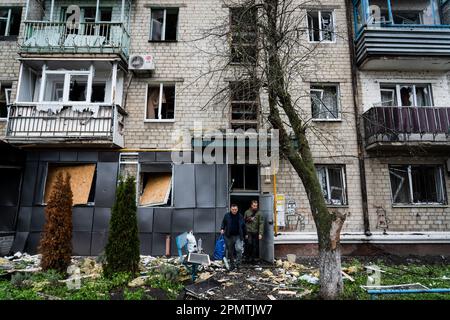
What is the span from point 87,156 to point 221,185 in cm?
486

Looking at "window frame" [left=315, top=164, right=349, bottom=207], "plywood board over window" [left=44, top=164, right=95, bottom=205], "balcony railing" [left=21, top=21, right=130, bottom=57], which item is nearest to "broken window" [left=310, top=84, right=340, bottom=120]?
"window frame" [left=315, top=164, right=349, bottom=207]

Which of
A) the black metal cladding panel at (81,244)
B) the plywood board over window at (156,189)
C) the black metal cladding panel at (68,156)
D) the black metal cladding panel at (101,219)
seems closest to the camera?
the black metal cladding panel at (81,244)

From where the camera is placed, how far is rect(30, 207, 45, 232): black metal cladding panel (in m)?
9.03

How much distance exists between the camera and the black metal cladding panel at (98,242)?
8.91m

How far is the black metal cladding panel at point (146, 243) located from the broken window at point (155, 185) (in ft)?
3.30

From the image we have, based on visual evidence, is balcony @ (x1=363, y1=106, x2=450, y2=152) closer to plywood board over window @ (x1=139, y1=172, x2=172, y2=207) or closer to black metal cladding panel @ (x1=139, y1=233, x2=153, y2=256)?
plywood board over window @ (x1=139, y1=172, x2=172, y2=207)

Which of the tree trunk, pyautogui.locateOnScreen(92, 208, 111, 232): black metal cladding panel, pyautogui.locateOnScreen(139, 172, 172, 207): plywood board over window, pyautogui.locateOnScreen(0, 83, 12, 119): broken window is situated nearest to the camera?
the tree trunk

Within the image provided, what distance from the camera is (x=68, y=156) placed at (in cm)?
948

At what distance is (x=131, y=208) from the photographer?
6.46 meters

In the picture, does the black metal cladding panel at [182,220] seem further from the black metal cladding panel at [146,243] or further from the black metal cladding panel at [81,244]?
the black metal cladding panel at [81,244]

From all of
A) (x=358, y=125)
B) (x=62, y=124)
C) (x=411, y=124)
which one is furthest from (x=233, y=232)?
(x=411, y=124)

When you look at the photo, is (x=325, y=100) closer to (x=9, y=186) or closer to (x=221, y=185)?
(x=221, y=185)

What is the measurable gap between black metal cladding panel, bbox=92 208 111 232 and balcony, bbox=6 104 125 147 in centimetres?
231

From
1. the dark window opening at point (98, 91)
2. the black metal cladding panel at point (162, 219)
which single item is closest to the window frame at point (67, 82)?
the dark window opening at point (98, 91)
